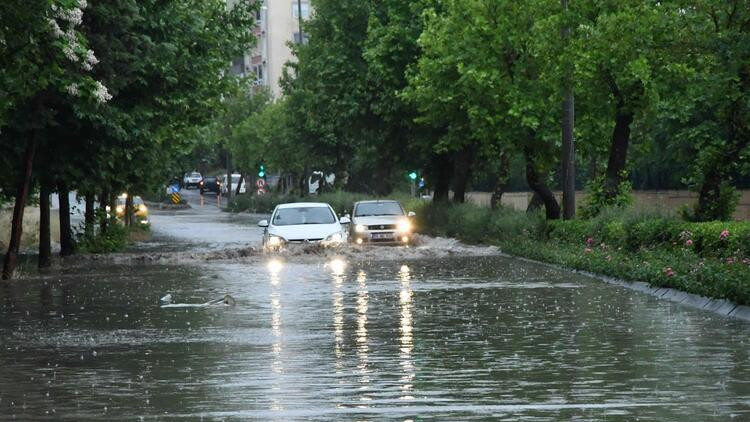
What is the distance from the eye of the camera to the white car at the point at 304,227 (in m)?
41.3

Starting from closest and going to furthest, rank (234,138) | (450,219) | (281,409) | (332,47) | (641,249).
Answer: (281,409) → (641,249) → (450,219) → (332,47) → (234,138)

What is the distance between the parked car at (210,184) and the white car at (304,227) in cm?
10439

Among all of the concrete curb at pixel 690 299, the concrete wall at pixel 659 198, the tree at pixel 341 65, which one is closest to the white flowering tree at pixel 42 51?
the concrete curb at pixel 690 299

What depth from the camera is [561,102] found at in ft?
143

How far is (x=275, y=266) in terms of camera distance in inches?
1474

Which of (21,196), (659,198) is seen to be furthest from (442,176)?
(21,196)

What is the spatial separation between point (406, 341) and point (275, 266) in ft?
62.7

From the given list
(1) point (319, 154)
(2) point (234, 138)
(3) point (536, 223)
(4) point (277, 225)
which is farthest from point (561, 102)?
(2) point (234, 138)

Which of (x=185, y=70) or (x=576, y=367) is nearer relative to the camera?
(x=576, y=367)

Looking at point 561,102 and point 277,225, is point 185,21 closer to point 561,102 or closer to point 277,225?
point 277,225

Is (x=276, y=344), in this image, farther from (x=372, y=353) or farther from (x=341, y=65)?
(x=341, y=65)

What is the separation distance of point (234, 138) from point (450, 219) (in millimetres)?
66062

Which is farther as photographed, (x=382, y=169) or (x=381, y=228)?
(x=382, y=169)

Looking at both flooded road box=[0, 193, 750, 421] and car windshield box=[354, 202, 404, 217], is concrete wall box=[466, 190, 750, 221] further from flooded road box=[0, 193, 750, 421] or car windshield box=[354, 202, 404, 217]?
flooded road box=[0, 193, 750, 421]
